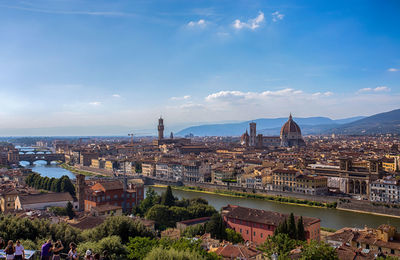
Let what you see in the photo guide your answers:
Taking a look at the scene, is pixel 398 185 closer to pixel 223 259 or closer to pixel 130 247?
pixel 223 259

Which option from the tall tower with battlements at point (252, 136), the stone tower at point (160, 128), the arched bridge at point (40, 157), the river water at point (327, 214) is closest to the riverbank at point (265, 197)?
the river water at point (327, 214)

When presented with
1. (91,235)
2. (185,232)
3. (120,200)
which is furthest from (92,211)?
(91,235)

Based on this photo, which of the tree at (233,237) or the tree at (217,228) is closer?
the tree at (217,228)

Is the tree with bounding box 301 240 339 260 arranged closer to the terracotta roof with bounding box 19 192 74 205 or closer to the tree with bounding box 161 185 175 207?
the tree with bounding box 161 185 175 207

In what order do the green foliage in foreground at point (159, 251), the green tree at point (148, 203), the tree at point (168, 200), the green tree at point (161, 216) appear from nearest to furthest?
1. the green foliage in foreground at point (159, 251)
2. the green tree at point (161, 216)
3. the tree at point (168, 200)
4. the green tree at point (148, 203)

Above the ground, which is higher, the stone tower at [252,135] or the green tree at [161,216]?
the stone tower at [252,135]

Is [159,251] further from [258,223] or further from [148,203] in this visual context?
[148,203]

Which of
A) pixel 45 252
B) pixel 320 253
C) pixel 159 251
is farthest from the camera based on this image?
pixel 320 253

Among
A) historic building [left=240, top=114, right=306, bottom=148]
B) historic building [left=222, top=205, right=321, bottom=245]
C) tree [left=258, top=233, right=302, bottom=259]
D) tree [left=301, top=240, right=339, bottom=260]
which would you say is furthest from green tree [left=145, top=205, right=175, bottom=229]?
historic building [left=240, top=114, right=306, bottom=148]

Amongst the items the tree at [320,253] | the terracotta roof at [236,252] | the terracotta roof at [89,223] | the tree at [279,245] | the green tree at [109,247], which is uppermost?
the green tree at [109,247]

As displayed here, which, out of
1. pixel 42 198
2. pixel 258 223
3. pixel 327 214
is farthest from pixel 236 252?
pixel 327 214

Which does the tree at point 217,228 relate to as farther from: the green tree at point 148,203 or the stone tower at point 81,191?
the stone tower at point 81,191
